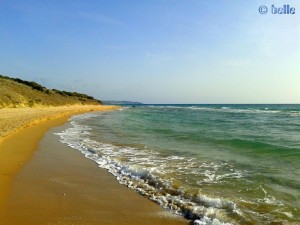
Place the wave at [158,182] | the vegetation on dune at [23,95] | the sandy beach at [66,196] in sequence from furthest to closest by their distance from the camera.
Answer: the vegetation on dune at [23,95] → the wave at [158,182] → the sandy beach at [66,196]

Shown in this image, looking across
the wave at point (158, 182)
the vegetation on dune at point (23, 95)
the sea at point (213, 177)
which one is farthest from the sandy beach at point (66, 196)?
the vegetation on dune at point (23, 95)

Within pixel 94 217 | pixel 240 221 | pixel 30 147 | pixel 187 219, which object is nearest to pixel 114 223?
pixel 94 217

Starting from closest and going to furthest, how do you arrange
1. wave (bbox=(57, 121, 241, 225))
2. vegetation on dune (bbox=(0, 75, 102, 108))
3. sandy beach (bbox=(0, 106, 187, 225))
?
sandy beach (bbox=(0, 106, 187, 225)) → wave (bbox=(57, 121, 241, 225)) → vegetation on dune (bbox=(0, 75, 102, 108))

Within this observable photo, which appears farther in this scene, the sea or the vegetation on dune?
the vegetation on dune

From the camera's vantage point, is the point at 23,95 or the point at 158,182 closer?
the point at 158,182

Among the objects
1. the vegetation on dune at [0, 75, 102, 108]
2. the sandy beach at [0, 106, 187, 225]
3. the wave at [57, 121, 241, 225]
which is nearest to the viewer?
the sandy beach at [0, 106, 187, 225]

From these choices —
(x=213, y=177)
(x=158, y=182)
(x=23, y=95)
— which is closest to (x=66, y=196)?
(x=158, y=182)

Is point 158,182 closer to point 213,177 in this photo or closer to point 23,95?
point 213,177

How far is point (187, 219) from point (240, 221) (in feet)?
→ 3.18

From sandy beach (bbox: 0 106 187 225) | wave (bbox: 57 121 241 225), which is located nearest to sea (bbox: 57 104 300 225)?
wave (bbox: 57 121 241 225)

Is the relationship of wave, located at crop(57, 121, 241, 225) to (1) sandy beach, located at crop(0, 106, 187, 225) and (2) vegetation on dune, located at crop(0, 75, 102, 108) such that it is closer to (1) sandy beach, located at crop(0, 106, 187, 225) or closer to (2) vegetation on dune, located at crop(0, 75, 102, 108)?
(1) sandy beach, located at crop(0, 106, 187, 225)

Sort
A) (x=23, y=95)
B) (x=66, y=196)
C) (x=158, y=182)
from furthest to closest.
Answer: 1. (x=23, y=95)
2. (x=158, y=182)
3. (x=66, y=196)

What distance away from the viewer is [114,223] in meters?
5.37

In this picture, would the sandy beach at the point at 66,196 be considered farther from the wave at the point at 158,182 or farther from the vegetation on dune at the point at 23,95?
the vegetation on dune at the point at 23,95
